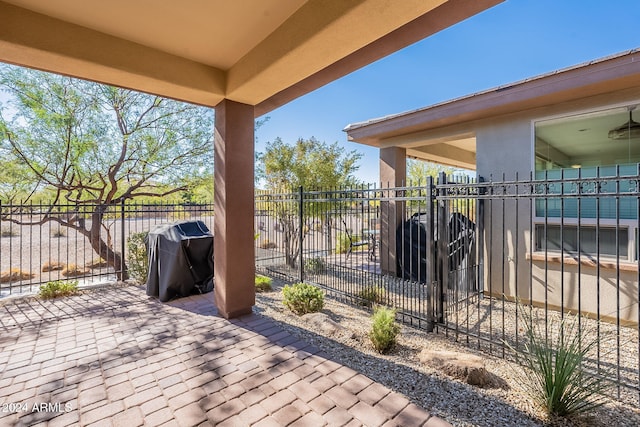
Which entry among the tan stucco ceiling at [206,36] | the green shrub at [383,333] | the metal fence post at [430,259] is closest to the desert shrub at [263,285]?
the green shrub at [383,333]

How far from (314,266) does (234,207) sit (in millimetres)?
3751

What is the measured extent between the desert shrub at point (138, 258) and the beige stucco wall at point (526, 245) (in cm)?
649

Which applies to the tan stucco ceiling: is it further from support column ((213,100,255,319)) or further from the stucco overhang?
the stucco overhang

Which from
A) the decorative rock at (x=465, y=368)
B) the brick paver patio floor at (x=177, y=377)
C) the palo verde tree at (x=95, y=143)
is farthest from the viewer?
the palo verde tree at (x=95, y=143)

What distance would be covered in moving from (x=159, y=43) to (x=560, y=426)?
205 inches

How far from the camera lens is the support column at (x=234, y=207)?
13.2 ft

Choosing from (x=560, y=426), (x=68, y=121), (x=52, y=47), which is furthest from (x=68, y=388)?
(x=68, y=121)

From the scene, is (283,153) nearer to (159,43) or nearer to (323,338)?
(159,43)

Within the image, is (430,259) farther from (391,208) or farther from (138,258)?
(138,258)

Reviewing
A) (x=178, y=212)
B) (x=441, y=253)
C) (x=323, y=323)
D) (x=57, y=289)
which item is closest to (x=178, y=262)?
(x=57, y=289)

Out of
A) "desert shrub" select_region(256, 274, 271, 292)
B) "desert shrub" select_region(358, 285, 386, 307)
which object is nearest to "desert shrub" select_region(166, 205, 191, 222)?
"desert shrub" select_region(256, 274, 271, 292)

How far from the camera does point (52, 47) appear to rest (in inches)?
106

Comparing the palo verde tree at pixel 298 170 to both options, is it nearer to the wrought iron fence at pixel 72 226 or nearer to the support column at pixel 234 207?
the wrought iron fence at pixel 72 226

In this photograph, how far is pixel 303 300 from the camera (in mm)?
4559
